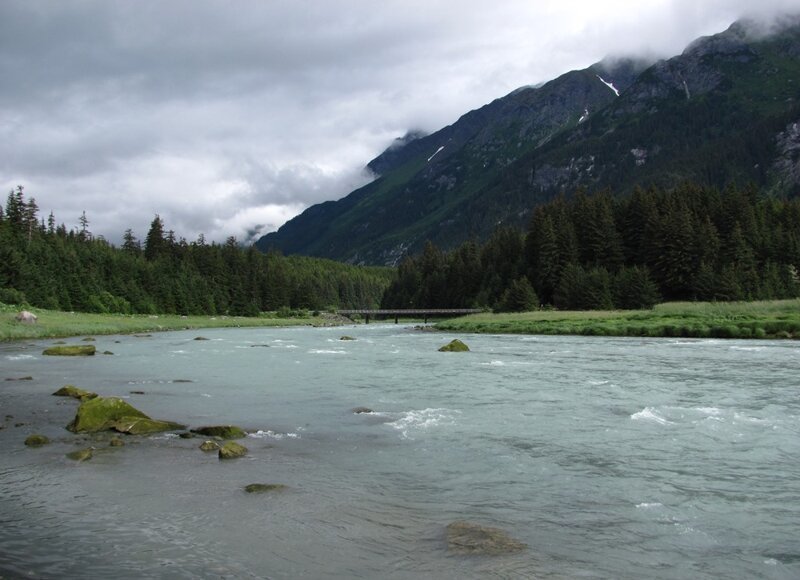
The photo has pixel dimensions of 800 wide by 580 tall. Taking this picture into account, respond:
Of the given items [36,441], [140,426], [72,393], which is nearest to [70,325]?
[72,393]

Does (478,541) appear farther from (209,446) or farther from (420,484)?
(209,446)

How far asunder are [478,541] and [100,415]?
13.3 m

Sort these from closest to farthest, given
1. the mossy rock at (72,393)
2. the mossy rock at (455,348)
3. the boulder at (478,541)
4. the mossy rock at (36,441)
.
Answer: the boulder at (478,541), the mossy rock at (36,441), the mossy rock at (72,393), the mossy rock at (455,348)

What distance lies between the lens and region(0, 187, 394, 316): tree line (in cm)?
9725

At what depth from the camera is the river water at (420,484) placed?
27.7ft

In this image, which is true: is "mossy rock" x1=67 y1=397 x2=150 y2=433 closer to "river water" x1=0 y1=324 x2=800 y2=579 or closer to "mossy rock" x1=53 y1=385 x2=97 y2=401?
"river water" x1=0 y1=324 x2=800 y2=579

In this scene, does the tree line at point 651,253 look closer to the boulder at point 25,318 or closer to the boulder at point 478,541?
the boulder at point 25,318

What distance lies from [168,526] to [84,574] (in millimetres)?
1847

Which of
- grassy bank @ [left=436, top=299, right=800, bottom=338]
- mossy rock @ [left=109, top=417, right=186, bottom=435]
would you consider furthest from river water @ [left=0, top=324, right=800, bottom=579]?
grassy bank @ [left=436, top=299, right=800, bottom=338]

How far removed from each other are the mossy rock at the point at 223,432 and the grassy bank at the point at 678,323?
1901 inches

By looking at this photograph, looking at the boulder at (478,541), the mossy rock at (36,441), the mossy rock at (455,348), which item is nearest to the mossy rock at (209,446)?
the mossy rock at (36,441)

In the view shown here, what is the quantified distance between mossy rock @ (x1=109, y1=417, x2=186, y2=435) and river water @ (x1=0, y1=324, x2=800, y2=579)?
1091mm

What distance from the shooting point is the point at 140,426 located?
16.8 metres

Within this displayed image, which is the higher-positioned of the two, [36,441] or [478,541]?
[36,441]
